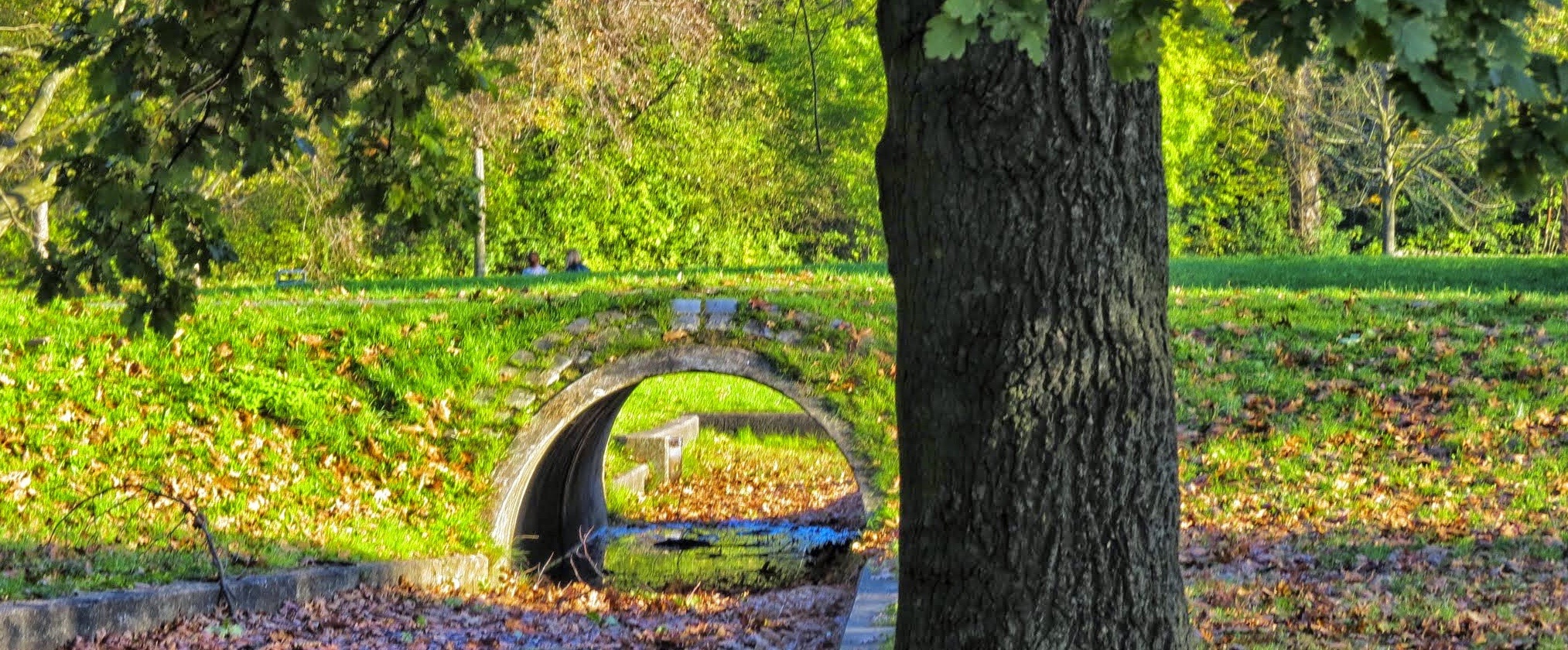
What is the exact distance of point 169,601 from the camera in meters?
8.04

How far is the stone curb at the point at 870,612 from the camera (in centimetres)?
709

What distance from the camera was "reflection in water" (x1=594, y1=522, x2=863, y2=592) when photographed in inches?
523

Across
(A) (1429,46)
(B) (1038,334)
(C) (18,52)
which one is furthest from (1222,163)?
(A) (1429,46)

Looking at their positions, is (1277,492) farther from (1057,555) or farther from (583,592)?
(1057,555)

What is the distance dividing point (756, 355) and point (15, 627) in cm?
595

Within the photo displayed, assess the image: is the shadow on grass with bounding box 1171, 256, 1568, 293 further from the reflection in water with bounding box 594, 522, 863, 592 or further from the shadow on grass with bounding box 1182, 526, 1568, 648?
the shadow on grass with bounding box 1182, 526, 1568, 648

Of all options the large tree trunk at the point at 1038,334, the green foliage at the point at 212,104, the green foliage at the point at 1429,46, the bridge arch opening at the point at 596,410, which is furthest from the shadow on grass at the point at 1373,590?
the green foliage at the point at 212,104

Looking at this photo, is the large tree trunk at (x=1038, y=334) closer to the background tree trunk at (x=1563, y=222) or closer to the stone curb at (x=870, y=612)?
the stone curb at (x=870, y=612)

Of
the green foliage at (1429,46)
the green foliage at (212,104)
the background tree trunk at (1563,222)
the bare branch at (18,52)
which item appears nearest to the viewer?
the green foliage at (1429,46)

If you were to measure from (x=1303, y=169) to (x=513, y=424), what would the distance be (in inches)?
982

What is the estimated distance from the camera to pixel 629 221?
3625cm

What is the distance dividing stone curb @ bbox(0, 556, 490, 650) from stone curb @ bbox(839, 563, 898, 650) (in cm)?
319

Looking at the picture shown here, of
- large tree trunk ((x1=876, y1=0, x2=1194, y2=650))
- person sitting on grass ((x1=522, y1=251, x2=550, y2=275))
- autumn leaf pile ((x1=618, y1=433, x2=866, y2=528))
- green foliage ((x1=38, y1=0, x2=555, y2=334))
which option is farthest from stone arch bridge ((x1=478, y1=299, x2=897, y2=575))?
person sitting on grass ((x1=522, y1=251, x2=550, y2=275))

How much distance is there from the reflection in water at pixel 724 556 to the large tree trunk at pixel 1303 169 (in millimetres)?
18432
